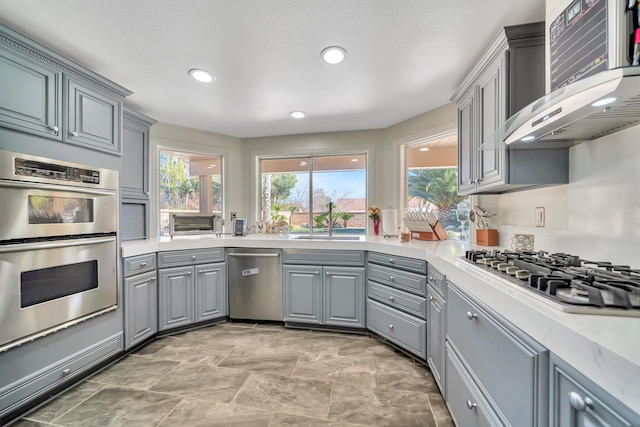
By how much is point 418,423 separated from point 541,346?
1.11 m

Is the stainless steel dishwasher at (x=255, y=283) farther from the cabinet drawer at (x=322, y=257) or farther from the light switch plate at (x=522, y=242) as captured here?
the light switch plate at (x=522, y=242)

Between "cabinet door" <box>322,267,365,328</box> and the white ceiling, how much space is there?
170cm

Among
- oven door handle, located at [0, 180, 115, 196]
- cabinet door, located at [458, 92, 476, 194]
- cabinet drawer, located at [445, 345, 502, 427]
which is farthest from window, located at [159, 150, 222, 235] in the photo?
cabinet drawer, located at [445, 345, 502, 427]

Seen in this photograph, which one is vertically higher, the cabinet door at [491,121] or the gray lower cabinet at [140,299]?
the cabinet door at [491,121]

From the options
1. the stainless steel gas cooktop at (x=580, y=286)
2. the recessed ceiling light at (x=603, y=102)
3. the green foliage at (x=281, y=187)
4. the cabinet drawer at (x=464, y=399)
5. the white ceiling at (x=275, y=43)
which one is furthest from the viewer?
the green foliage at (x=281, y=187)

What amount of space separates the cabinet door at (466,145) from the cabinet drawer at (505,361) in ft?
3.42

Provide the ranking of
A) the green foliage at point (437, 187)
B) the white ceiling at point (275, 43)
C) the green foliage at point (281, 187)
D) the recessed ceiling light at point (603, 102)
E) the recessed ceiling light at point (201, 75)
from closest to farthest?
the recessed ceiling light at point (603, 102) < the white ceiling at point (275, 43) < the recessed ceiling light at point (201, 75) < the green foliage at point (437, 187) < the green foliage at point (281, 187)

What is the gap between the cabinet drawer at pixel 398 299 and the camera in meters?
2.08

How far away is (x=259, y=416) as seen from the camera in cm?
156

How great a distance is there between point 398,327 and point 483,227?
112 centimetres

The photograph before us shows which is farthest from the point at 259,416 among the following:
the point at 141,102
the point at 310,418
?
the point at 141,102

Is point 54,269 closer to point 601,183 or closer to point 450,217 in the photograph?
point 601,183

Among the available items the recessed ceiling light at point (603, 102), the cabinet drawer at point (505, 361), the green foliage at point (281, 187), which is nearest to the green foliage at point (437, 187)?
the green foliage at point (281, 187)

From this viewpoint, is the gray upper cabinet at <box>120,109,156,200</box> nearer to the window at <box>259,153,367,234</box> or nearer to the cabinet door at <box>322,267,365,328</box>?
the window at <box>259,153,367,234</box>
